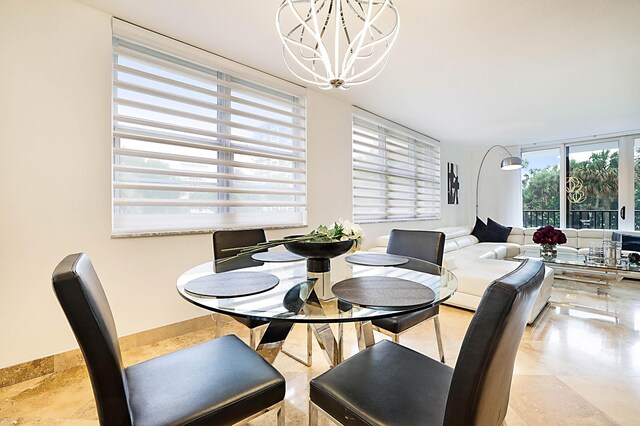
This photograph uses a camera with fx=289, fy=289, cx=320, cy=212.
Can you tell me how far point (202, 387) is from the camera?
0.95m

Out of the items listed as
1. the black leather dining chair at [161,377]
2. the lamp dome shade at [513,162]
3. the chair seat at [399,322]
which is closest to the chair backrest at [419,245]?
the chair seat at [399,322]

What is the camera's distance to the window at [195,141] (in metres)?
2.10

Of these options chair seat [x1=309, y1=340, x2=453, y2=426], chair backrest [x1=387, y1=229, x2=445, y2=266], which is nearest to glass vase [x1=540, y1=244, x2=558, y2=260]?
chair backrest [x1=387, y1=229, x2=445, y2=266]

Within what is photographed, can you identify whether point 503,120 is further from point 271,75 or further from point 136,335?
point 136,335

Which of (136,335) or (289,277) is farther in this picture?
(136,335)

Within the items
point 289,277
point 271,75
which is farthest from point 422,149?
point 289,277

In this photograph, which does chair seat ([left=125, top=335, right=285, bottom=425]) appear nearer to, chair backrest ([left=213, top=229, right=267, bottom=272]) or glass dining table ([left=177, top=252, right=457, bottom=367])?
glass dining table ([left=177, top=252, right=457, bottom=367])

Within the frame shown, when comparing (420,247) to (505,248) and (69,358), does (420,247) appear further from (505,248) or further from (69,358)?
(505,248)

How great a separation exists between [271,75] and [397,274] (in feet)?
7.67

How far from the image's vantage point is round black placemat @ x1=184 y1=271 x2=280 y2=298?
1.15 meters

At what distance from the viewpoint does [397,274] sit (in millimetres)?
1435

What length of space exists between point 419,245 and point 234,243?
4.25 feet

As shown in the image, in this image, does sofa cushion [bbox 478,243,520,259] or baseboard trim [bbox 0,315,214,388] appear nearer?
baseboard trim [bbox 0,315,214,388]

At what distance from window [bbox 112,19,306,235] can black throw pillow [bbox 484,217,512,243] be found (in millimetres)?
4069
